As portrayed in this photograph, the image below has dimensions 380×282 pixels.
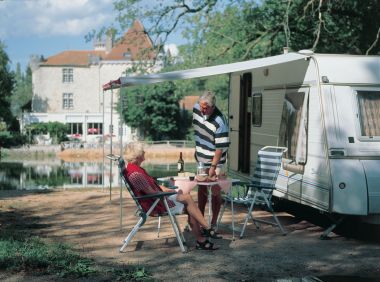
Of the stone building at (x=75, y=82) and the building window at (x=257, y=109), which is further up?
the stone building at (x=75, y=82)

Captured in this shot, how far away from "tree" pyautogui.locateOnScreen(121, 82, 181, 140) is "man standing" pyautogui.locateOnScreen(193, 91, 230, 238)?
4119 centimetres

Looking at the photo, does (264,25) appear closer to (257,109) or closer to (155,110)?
(257,109)

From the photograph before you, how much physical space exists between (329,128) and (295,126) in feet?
3.76

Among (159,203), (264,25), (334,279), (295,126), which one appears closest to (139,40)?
(264,25)

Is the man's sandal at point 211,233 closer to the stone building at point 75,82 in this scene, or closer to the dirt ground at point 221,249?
the dirt ground at point 221,249

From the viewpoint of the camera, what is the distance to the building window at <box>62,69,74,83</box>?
5888 cm

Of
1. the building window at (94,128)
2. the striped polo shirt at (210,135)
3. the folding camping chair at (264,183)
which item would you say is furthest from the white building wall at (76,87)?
the striped polo shirt at (210,135)

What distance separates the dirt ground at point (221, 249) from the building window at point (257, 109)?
1.65 meters

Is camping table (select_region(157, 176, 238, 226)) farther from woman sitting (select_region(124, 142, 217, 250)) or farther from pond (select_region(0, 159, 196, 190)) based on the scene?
pond (select_region(0, 159, 196, 190))

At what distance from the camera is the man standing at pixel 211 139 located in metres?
6.82

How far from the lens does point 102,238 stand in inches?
281

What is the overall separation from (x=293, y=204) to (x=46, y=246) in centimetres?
426

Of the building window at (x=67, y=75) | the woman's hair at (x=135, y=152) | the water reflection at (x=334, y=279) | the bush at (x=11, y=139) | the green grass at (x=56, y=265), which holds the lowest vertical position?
the bush at (x=11, y=139)

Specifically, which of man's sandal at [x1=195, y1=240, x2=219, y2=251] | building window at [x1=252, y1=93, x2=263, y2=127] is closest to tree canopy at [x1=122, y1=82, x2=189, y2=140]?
building window at [x1=252, y1=93, x2=263, y2=127]
